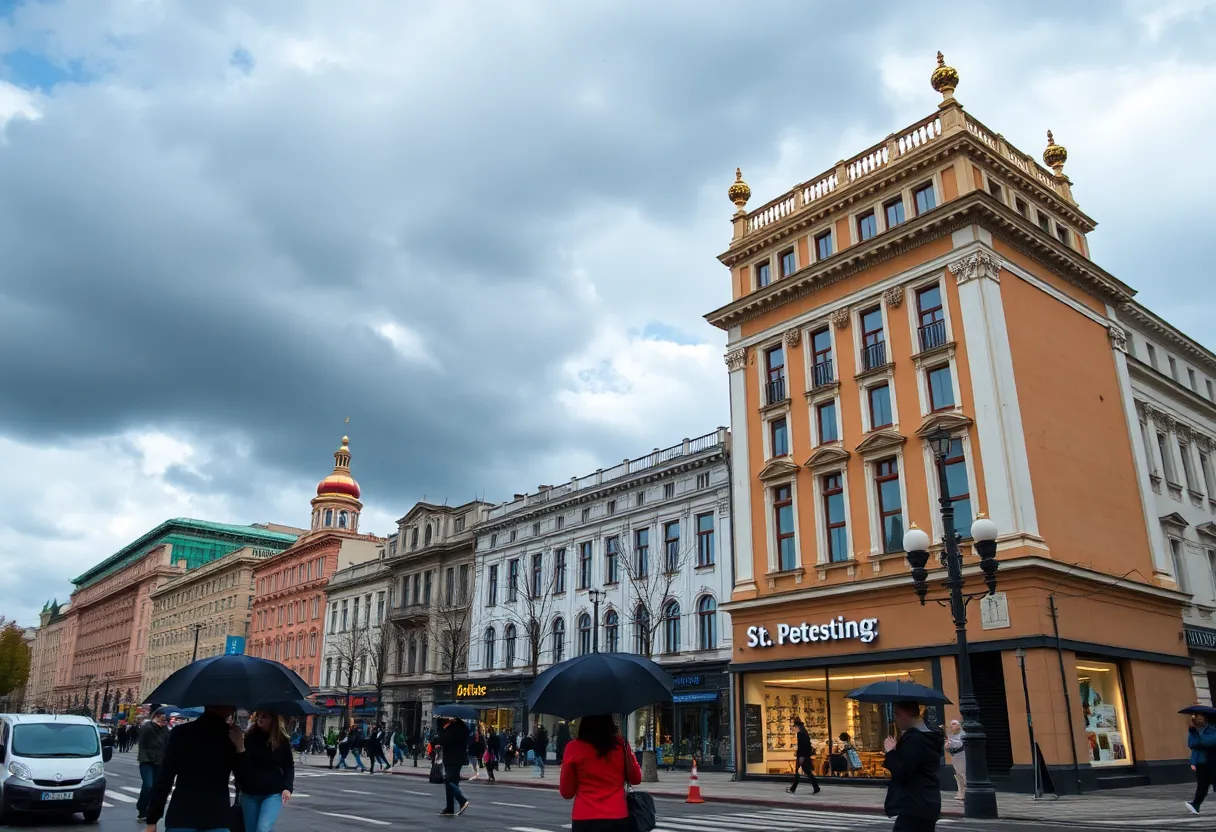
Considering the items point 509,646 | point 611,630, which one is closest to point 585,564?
point 611,630

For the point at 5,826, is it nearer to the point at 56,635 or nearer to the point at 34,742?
the point at 34,742

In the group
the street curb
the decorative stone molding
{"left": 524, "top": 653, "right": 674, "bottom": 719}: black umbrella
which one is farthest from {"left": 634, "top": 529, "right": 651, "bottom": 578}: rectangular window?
{"left": 524, "top": 653, "right": 674, "bottom": 719}: black umbrella

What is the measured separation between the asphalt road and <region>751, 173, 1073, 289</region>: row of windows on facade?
62.9 ft

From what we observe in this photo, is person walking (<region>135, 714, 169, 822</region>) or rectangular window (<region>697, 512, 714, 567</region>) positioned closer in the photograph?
person walking (<region>135, 714, 169, 822</region>)

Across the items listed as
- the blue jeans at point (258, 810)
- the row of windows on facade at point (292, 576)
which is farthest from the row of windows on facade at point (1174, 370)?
the row of windows on facade at point (292, 576)

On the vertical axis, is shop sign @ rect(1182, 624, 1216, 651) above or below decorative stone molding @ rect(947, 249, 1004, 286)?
below

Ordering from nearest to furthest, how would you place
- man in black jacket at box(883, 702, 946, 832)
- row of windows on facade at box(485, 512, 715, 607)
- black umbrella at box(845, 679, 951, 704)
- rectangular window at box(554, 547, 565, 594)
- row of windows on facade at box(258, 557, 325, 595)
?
man in black jacket at box(883, 702, 946, 832), black umbrella at box(845, 679, 951, 704), row of windows on facade at box(485, 512, 715, 607), rectangular window at box(554, 547, 565, 594), row of windows on facade at box(258, 557, 325, 595)

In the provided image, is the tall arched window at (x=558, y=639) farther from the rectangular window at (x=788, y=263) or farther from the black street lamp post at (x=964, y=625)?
the black street lamp post at (x=964, y=625)

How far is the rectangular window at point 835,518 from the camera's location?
96.1 feet

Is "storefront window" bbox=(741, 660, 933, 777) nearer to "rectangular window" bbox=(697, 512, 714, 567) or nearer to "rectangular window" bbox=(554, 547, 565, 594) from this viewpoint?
"rectangular window" bbox=(697, 512, 714, 567)

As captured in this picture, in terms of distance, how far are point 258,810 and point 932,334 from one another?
80.9 feet

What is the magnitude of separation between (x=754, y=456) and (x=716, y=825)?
18.5 metres

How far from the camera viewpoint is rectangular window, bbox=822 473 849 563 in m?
29.3

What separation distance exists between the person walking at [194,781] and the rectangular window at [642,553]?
3693cm
